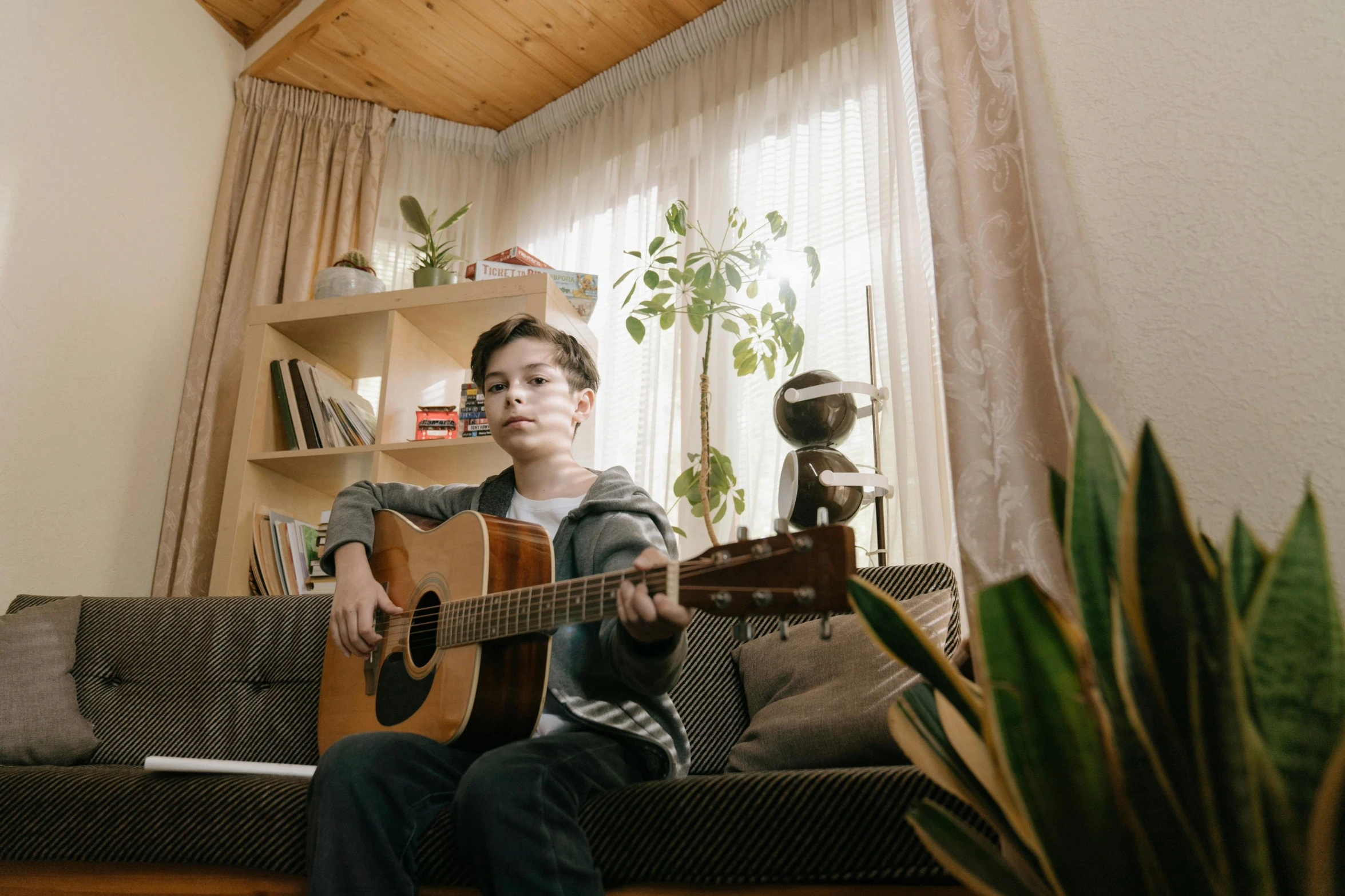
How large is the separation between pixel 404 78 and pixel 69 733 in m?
2.41

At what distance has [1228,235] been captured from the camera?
1170 millimetres

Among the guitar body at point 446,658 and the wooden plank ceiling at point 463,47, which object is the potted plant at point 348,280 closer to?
the wooden plank ceiling at point 463,47

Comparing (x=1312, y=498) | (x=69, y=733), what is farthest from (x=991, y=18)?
(x=69, y=733)

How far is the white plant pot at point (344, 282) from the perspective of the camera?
2674 millimetres

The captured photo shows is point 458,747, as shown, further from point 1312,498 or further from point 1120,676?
point 1312,498

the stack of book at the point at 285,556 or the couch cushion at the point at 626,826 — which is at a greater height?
the stack of book at the point at 285,556

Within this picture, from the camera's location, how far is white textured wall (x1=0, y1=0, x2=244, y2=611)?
238cm

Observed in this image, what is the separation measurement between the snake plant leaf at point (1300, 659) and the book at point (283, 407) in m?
2.46

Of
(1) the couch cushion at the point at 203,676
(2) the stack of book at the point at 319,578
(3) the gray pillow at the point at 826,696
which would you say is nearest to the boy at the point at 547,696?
(3) the gray pillow at the point at 826,696

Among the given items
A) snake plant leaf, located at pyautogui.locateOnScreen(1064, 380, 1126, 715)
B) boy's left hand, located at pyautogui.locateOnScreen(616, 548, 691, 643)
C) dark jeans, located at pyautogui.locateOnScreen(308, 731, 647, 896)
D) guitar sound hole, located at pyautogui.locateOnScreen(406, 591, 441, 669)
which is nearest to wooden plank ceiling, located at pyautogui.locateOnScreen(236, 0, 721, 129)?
guitar sound hole, located at pyautogui.locateOnScreen(406, 591, 441, 669)

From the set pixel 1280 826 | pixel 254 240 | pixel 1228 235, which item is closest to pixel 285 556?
pixel 254 240

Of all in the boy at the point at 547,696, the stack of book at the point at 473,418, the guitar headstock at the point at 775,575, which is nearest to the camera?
the guitar headstock at the point at 775,575

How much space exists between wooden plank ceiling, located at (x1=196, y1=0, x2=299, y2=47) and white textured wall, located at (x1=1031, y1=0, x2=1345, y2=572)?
2.76 metres

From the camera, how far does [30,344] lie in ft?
7.89
